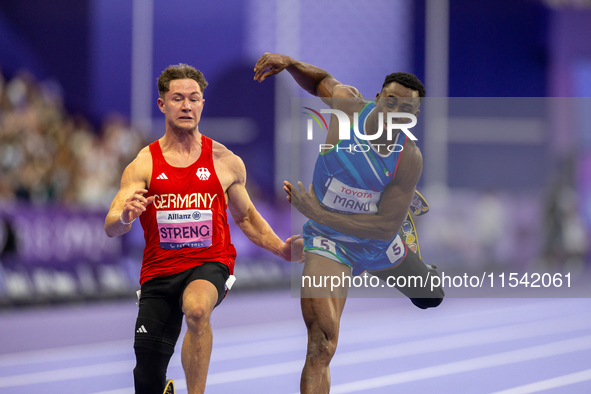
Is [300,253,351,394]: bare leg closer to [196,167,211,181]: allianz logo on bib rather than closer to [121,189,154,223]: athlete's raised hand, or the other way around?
[196,167,211,181]: allianz logo on bib

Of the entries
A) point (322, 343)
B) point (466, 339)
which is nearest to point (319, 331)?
point (322, 343)

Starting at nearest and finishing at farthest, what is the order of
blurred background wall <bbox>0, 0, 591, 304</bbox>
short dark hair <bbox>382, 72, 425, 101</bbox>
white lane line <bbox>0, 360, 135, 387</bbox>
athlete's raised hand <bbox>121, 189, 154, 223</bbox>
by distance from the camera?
athlete's raised hand <bbox>121, 189, 154, 223</bbox>
short dark hair <bbox>382, 72, 425, 101</bbox>
white lane line <bbox>0, 360, 135, 387</bbox>
blurred background wall <bbox>0, 0, 591, 304</bbox>

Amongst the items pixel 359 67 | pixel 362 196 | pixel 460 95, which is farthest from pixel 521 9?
pixel 362 196

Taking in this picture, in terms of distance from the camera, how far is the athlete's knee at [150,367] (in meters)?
4.53

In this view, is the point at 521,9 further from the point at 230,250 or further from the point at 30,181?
the point at 230,250

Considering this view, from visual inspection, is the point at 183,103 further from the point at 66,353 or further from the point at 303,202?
the point at 66,353

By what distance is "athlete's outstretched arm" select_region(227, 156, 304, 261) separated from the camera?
5.05m

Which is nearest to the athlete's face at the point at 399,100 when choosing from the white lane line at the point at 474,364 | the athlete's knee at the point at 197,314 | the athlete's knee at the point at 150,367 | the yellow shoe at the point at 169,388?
the athlete's knee at the point at 197,314

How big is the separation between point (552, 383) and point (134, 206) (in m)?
4.63

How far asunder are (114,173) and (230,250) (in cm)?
671

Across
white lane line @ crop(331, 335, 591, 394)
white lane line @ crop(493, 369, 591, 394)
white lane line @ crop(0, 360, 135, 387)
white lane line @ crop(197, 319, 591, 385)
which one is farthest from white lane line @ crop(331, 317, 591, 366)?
white lane line @ crop(0, 360, 135, 387)

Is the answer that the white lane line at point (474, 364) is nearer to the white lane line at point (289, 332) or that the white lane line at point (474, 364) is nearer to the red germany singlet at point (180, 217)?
the white lane line at point (289, 332)

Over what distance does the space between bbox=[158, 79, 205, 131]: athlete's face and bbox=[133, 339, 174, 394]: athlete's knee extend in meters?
1.36

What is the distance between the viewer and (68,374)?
6969mm
